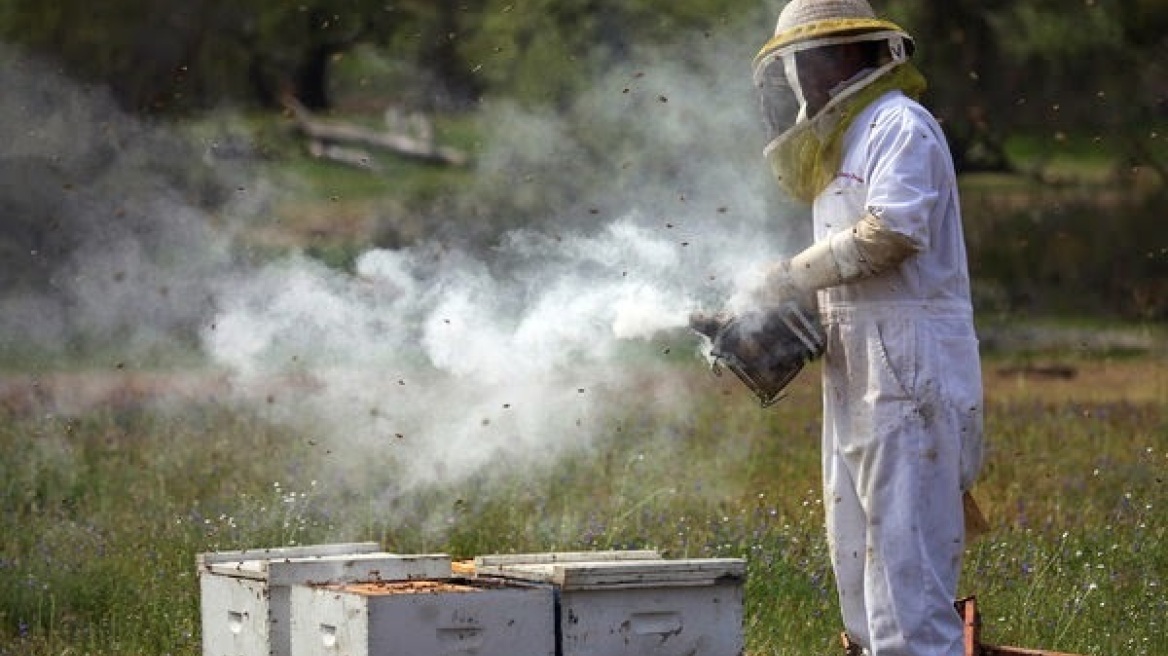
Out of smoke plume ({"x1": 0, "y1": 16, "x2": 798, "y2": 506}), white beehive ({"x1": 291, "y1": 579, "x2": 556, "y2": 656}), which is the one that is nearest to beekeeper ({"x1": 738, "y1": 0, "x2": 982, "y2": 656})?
smoke plume ({"x1": 0, "y1": 16, "x2": 798, "y2": 506})

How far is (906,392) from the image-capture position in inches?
162

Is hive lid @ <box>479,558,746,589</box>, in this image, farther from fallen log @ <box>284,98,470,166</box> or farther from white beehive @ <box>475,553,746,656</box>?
fallen log @ <box>284,98,470,166</box>

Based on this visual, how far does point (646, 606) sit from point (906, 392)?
0.73 metres

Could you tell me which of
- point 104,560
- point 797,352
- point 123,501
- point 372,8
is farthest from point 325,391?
point 372,8

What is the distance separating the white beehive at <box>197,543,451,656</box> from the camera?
14.5 feet

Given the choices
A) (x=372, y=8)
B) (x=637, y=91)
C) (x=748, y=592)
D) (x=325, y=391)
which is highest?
(x=372, y=8)

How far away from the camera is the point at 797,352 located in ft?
14.2

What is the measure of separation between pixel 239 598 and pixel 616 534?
1824 mm

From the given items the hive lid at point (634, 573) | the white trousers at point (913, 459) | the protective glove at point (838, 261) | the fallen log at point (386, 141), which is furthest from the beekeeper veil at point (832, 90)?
the fallen log at point (386, 141)

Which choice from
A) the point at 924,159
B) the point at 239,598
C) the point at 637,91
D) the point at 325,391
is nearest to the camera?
the point at 924,159

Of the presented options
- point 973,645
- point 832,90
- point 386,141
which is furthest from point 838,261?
point 386,141

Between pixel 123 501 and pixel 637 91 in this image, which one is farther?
pixel 637 91

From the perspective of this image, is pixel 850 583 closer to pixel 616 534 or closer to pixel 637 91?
pixel 616 534

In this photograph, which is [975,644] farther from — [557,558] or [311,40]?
[311,40]
